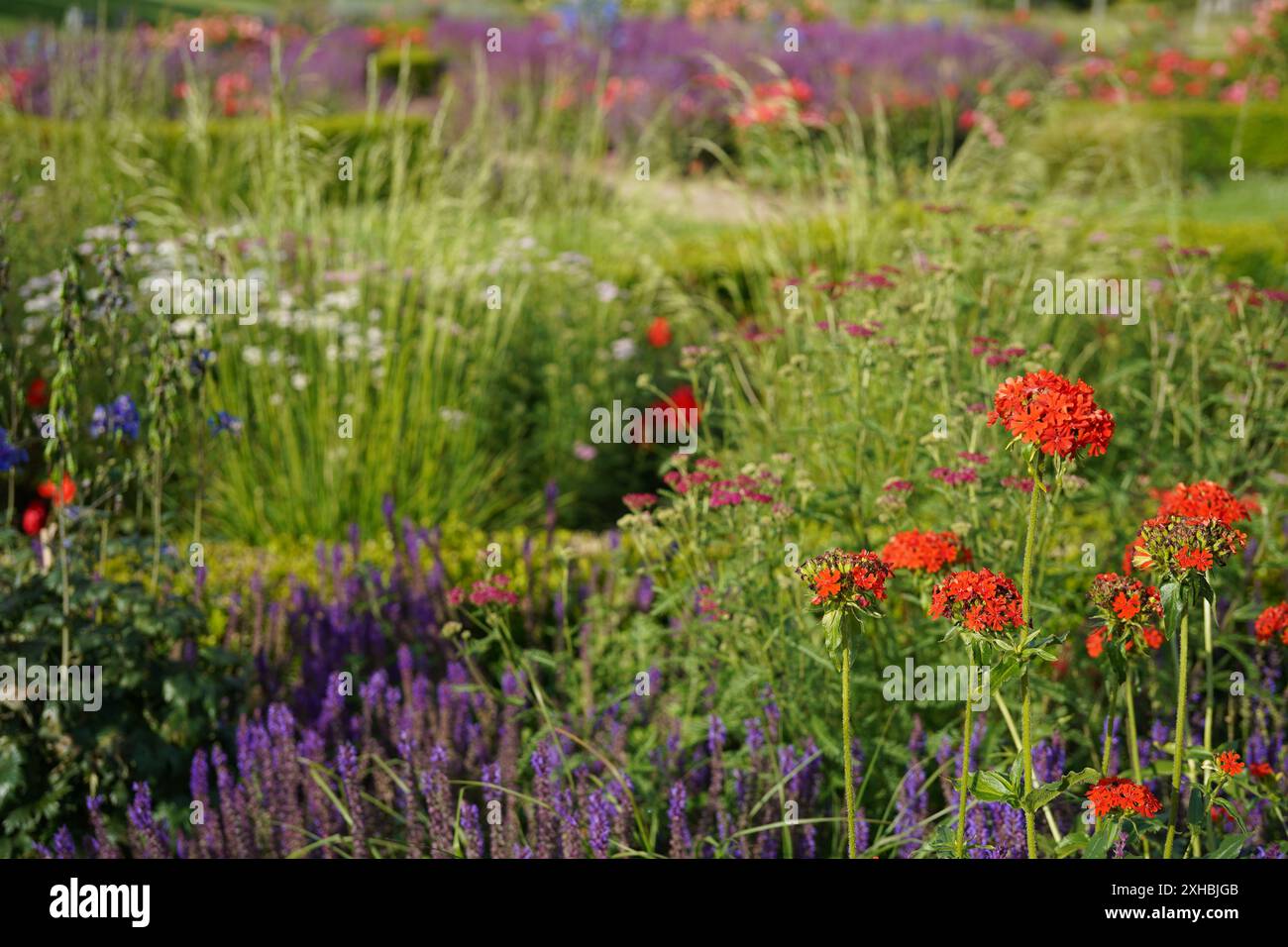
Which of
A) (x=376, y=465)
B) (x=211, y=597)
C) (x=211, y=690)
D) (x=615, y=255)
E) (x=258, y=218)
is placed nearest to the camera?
(x=211, y=690)

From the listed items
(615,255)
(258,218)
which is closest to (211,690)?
(258,218)

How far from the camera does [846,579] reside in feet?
6.82

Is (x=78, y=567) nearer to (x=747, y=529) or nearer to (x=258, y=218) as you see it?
(x=747, y=529)

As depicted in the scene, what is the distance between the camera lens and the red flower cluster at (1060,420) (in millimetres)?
2027

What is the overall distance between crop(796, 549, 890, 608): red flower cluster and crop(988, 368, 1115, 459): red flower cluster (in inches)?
→ 11.5

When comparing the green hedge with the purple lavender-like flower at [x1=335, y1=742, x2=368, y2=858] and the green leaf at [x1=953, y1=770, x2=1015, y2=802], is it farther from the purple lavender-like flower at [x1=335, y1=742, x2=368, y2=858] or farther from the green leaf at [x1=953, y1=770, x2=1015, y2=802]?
the green leaf at [x1=953, y1=770, x2=1015, y2=802]

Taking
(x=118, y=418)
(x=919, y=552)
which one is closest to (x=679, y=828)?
(x=919, y=552)

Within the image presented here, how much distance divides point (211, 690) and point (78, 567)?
50cm

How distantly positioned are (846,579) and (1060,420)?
1.27 feet

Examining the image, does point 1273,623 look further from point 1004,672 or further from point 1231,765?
point 1004,672

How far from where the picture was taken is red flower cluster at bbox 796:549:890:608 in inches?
81.6

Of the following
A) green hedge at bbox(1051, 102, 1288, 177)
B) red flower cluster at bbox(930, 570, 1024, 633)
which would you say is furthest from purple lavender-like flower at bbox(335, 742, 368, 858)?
green hedge at bbox(1051, 102, 1288, 177)

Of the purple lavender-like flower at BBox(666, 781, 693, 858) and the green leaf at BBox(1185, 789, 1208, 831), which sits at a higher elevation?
the green leaf at BBox(1185, 789, 1208, 831)

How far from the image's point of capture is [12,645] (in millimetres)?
3125
